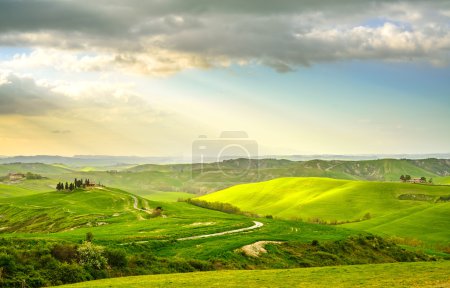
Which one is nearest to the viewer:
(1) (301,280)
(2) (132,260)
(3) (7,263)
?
(1) (301,280)

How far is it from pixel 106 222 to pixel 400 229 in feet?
352

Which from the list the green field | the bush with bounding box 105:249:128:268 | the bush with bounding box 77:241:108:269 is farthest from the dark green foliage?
the green field

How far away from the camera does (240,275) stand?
56.1m

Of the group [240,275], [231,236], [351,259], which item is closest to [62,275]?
[240,275]


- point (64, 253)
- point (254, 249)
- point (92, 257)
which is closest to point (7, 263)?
point (64, 253)

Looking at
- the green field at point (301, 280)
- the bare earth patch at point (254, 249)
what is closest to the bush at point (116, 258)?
the green field at point (301, 280)

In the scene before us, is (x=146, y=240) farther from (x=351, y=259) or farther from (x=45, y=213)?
(x=45, y=213)

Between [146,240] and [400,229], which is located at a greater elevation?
[146,240]

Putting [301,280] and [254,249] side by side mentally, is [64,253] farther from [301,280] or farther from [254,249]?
[254,249]

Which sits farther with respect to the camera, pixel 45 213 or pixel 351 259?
pixel 45 213

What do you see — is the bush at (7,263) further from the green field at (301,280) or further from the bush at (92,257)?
the green field at (301,280)

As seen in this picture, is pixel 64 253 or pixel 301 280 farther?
pixel 64 253

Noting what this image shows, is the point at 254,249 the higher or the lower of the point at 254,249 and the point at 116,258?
the lower

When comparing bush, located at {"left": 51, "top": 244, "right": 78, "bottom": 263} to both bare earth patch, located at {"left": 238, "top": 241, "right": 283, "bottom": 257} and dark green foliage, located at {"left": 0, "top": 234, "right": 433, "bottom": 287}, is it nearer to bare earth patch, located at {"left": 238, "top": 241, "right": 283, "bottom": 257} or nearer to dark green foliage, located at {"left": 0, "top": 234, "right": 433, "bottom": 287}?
dark green foliage, located at {"left": 0, "top": 234, "right": 433, "bottom": 287}
